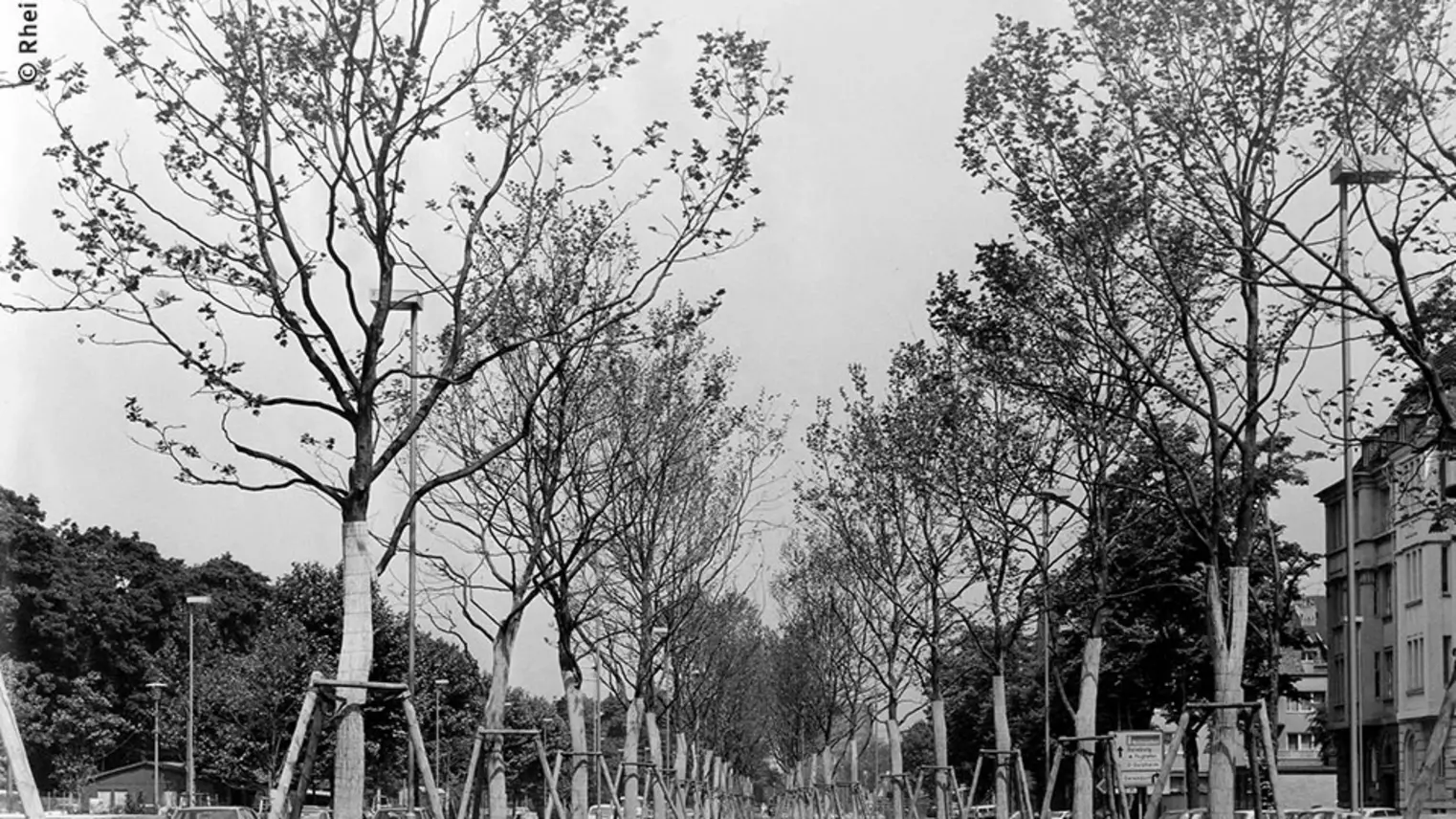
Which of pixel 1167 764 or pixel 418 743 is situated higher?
Result: pixel 418 743

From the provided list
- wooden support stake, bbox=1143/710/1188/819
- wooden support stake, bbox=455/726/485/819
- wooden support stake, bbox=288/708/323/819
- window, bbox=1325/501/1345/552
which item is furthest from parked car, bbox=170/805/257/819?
window, bbox=1325/501/1345/552

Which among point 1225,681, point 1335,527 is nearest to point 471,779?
point 1225,681

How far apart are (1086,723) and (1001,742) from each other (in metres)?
4.59

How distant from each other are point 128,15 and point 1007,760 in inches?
878

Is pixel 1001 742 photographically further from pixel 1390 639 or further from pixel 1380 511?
pixel 1380 511

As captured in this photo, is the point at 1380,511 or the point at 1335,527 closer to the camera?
the point at 1380,511

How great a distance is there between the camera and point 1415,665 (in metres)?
70.4

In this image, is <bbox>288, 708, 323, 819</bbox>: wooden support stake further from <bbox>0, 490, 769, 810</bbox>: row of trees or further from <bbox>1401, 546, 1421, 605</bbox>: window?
<bbox>1401, 546, 1421, 605</bbox>: window

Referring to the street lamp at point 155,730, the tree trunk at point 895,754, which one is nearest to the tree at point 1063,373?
the tree trunk at point 895,754

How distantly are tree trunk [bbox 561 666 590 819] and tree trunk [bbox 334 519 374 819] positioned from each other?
601 inches

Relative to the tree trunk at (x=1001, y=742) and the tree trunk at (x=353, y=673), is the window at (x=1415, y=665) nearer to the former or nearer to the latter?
the tree trunk at (x=1001, y=742)

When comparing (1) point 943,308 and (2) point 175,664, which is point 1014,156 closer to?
(1) point 943,308

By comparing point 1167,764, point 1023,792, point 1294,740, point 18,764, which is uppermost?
point 18,764

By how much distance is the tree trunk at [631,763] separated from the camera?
37469mm
